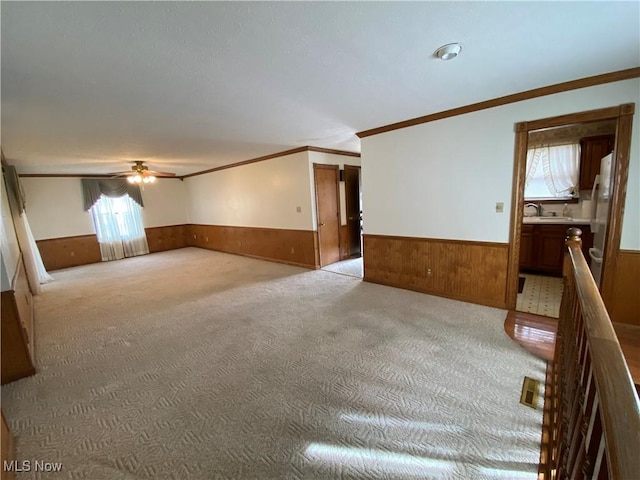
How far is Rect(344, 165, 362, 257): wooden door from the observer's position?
6047 mm

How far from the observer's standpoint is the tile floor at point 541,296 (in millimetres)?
3194

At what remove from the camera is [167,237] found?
8.55 m

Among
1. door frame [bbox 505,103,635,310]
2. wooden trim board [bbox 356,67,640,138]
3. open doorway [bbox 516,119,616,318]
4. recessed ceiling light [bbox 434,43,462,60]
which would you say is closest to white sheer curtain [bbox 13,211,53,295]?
wooden trim board [bbox 356,67,640,138]

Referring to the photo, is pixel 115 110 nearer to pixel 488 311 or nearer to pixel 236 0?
pixel 236 0

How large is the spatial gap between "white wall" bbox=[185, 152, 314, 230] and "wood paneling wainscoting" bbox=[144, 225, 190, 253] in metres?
1.01

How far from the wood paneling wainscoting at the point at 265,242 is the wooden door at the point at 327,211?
0.81 feet

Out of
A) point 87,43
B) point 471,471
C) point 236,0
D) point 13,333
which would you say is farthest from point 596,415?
point 13,333

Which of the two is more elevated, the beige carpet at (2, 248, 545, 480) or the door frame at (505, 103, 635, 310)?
the door frame at (505, 103, 635, 310)

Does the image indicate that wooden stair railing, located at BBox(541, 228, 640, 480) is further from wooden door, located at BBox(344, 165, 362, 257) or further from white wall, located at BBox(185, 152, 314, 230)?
wooden door, located at BBox(344, 165, 362, 257)

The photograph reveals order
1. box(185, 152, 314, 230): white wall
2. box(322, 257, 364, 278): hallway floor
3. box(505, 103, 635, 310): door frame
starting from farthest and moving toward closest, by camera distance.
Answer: box(185, 152, 314, 230): white wall < box(322, 257, 364, 278): hallway floor < box(505, 103, 635, 310): door frame

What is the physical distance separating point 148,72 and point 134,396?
240cm

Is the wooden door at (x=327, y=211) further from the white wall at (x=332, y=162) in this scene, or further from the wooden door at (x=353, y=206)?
the wooden door at (x=353, y=206)

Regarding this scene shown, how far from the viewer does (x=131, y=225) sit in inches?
306

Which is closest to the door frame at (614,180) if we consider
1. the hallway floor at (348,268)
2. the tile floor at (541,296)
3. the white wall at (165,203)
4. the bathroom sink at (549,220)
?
the tile floor at (541,296)
